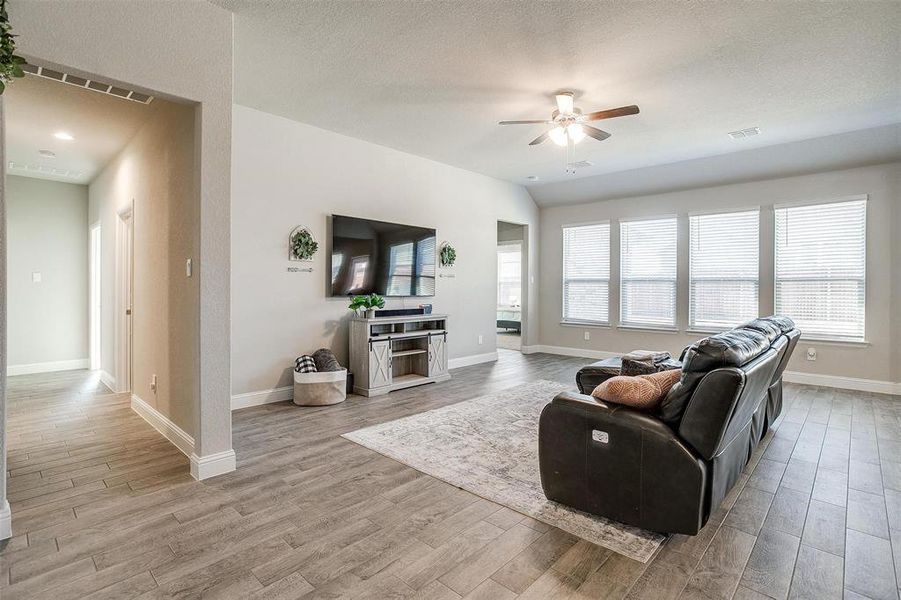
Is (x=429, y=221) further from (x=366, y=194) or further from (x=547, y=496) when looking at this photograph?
(x=547, y=496)

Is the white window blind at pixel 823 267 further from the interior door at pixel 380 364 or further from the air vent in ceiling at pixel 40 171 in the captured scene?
the air vent in ceiling at pixel 40 171

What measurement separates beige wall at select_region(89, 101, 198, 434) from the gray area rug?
139 centimetres

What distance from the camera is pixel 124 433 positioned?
372 centimetres

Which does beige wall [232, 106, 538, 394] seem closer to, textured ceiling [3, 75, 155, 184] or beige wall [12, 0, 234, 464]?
textured ceiling [3, 75, 155, 184]

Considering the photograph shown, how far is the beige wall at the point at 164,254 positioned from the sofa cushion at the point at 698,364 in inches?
111

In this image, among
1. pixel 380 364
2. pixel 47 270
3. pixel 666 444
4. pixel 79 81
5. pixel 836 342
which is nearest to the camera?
pixel 666 444

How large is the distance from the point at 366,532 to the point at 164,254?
8.65 ft

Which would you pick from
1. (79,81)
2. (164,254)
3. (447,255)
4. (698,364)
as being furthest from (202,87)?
(447,255)

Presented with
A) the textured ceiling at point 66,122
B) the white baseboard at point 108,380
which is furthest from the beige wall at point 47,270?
the white baseboard at point 108,380

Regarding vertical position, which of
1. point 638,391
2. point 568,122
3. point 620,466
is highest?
point 568,122

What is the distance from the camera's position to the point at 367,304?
16.7ft

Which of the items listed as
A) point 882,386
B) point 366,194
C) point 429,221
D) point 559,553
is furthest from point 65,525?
point 882,386

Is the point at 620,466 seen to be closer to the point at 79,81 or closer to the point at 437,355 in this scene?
the point at 437,355

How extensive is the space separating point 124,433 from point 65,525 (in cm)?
159
